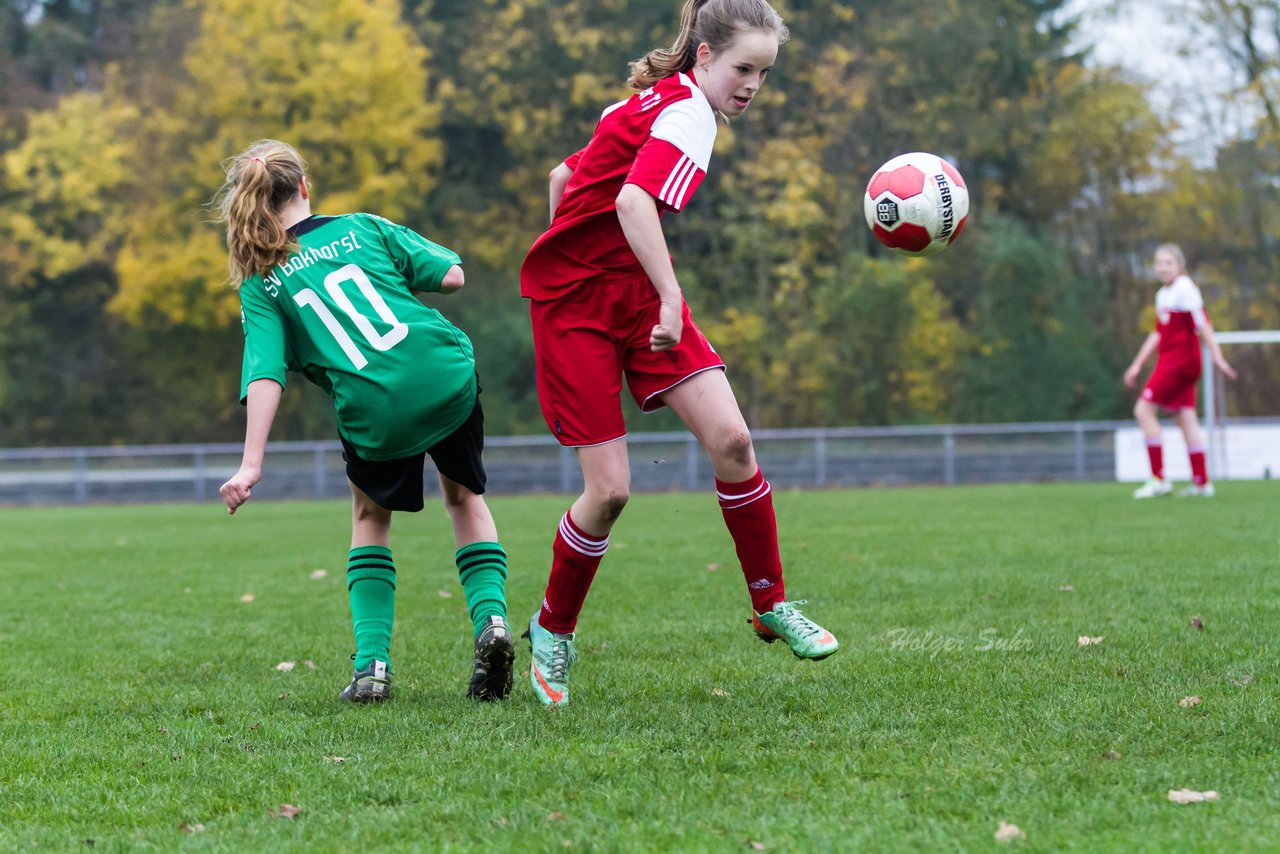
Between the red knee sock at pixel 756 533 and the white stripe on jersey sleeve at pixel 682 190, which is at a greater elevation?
the white stripe on jersey sleeve at pixel 682 190

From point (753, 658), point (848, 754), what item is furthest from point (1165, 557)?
point (848, 754)

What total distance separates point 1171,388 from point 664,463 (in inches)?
395

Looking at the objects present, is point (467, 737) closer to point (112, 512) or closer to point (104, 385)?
point (112, 512)

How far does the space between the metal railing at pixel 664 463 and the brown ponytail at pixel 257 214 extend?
1813 centimetres

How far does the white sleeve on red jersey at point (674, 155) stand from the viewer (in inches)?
155

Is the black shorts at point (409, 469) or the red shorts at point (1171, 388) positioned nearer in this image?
the black shorts at point (409, 469)

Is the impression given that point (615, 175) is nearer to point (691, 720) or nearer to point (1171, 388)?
point (691, 720)

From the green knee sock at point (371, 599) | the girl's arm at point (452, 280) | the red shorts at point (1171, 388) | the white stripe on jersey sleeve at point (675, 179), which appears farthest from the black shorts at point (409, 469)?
the red shorts at point (1171, 388)

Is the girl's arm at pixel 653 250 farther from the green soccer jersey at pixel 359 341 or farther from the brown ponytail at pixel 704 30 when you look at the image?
the green soccer jersey at pixel 359 341

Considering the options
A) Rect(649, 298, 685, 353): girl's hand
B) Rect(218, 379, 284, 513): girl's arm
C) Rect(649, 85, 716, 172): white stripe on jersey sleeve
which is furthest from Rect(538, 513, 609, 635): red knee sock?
Rect(649, 85, 716, 172): white stripe on jersey sleeve

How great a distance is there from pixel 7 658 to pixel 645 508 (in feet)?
37.2

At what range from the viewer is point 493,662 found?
4277mm

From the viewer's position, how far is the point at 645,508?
16672 millimetres

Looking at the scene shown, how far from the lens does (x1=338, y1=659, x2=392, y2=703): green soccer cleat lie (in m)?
4.38
